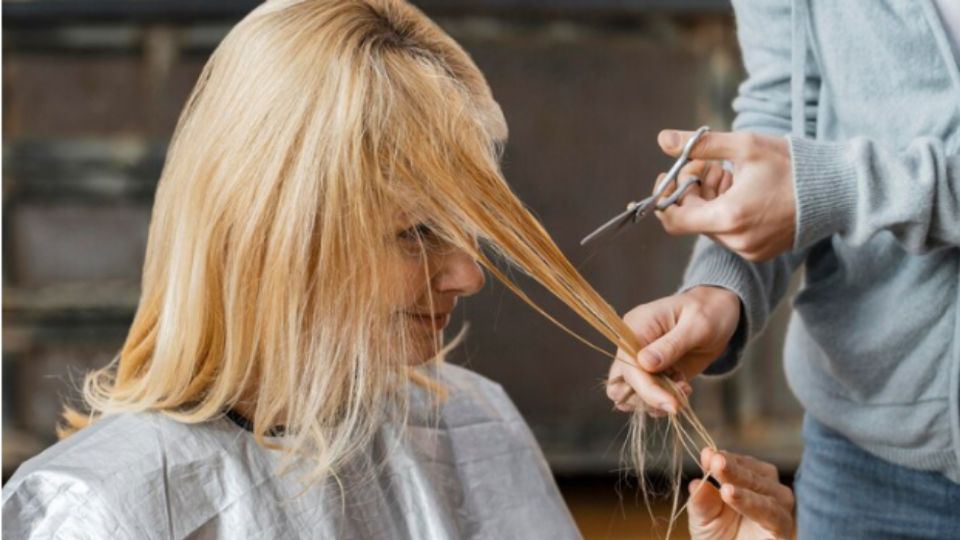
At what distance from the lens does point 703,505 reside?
109cm

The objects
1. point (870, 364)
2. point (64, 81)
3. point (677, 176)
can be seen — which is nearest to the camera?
point (677, 176)

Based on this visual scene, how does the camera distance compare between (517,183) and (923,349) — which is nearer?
(923,349)

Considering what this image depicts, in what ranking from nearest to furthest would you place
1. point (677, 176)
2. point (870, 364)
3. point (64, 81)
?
point (677, 176) → point (870, 364) → point (64, 81)

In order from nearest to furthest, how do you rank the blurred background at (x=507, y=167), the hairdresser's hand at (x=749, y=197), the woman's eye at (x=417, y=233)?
1. the hairdresser's hand at (x=749, y=197)
2. the woman's eye at (x=417, y=233)
3. the blurred background at (x=507, y=167)

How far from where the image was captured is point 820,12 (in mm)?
1106

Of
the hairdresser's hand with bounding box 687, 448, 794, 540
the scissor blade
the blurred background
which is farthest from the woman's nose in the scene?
the blurred background

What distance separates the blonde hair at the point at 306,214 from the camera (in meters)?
1.02

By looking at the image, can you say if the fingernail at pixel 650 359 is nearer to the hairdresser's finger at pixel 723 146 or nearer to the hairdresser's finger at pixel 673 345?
the hairdresser's finger at pixel 673 345

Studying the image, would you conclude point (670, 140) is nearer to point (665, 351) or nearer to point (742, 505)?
point (665, 351)

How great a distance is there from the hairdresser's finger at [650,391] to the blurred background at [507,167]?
1.52 m

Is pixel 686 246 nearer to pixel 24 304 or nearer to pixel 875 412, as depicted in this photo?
pixel 24 304

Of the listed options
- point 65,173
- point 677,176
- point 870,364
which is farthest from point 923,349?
point 65,173

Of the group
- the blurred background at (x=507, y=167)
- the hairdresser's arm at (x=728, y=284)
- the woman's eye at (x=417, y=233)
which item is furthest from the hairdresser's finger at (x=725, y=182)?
the blurred background at (x=507, y=167)

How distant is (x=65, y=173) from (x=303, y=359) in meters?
1.67
